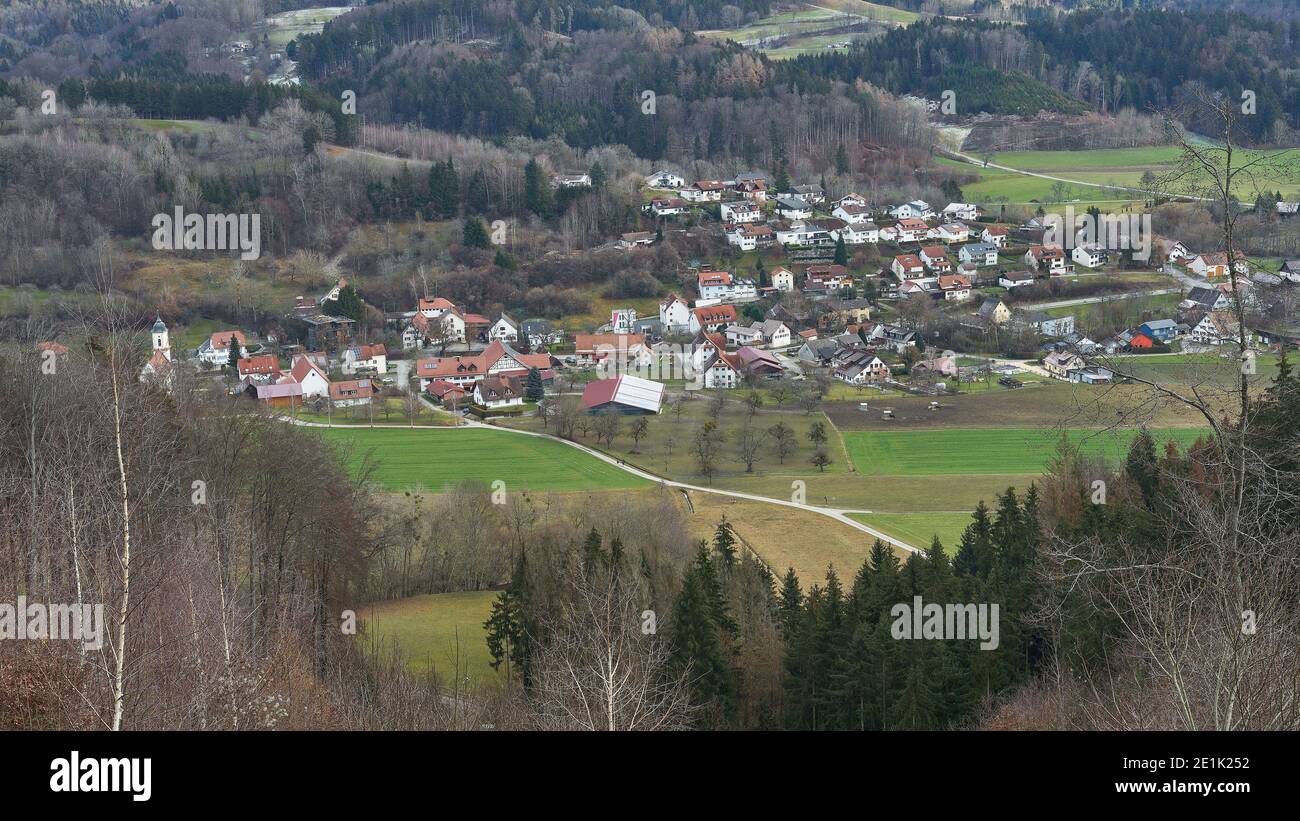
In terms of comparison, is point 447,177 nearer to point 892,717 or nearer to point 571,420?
point 571,420

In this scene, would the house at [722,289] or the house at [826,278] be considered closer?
the house at [722,289]

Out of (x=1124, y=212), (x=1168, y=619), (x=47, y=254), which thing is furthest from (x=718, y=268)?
(x=1168, y=619)

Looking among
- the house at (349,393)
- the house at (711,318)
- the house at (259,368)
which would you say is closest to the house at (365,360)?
the house at (259,368)

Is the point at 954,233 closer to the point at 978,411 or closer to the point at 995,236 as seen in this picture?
the point at 995,236

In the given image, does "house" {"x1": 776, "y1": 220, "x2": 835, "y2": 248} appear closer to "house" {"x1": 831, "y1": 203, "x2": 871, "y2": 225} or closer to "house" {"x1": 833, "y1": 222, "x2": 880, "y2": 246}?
"house" {"x1": 833, "y1": 222, "x2": 880, "y2": 246}
